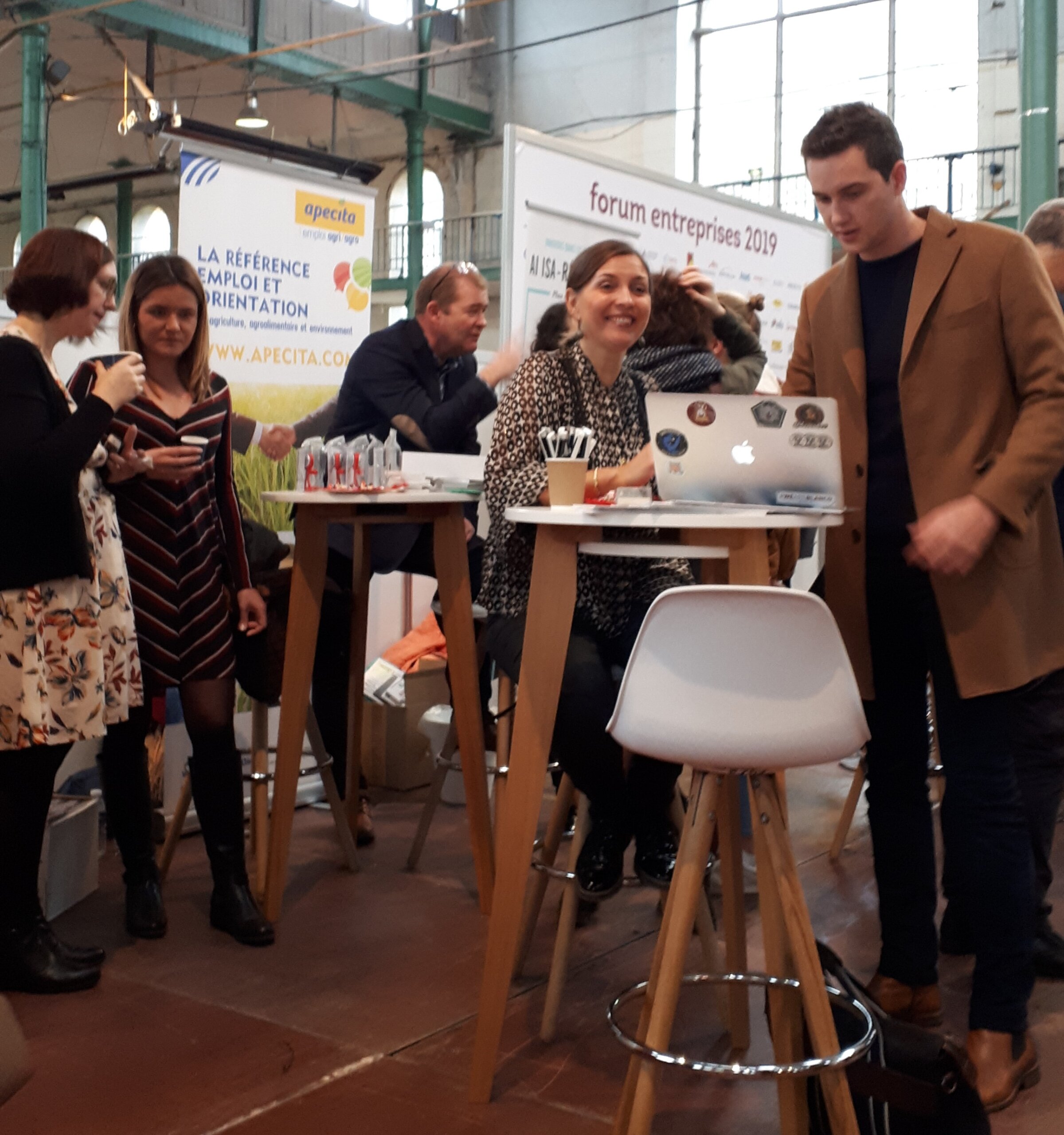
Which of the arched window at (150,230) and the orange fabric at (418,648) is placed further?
the arched window at (150,230)

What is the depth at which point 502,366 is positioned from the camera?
3.46 metres

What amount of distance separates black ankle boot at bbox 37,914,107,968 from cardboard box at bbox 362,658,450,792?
5.19ft

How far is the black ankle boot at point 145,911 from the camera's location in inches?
106

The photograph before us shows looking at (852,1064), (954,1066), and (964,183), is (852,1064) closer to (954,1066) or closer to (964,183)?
(954,1066)

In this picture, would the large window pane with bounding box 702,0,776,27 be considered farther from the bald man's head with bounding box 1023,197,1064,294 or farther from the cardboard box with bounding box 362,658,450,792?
the bald man's head with bounding box 1023,197,1064,294

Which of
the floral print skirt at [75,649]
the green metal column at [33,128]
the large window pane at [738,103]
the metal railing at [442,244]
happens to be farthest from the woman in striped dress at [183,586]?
the metal railing at [442,244]

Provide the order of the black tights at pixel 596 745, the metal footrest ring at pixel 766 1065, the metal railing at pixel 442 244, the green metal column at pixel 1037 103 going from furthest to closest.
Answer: the metal railing at pixel 442 244 < the green metal column at pixel 1037 103 < the black tights at pixel 596 745 < the metal footrest ring at pixel 766 1065

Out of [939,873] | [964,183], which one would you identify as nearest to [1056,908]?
[939,873]

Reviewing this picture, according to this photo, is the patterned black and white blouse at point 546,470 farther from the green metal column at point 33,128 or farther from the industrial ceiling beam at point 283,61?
the industrial ceiling beam at point 283,61

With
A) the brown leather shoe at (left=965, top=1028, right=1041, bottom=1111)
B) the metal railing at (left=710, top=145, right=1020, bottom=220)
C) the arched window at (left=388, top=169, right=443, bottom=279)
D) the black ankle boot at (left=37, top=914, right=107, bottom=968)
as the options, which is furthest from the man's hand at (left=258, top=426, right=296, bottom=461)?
the arched window at (left=388, top=169, right=443, bottom=279)

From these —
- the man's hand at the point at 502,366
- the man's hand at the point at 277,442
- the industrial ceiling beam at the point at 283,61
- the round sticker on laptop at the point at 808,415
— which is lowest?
the round sticker on laptop at the point at 808,415

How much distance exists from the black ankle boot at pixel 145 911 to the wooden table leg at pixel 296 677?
0.23m

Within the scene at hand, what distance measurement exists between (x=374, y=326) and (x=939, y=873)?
14538 millimetres

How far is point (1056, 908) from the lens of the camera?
288 centimetres
